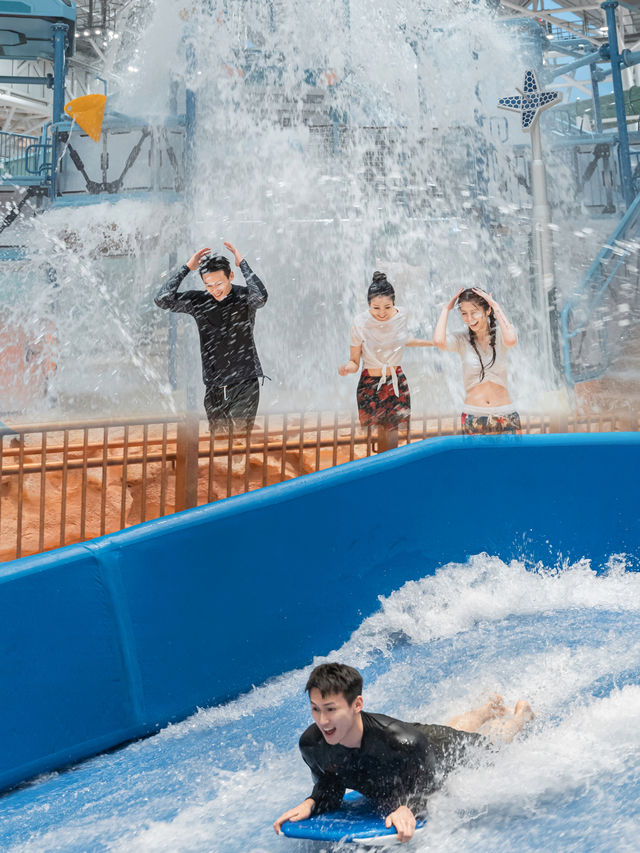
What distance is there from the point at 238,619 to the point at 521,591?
1596mm

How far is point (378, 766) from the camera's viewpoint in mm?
2164

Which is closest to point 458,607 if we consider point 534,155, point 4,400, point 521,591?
point 521,591

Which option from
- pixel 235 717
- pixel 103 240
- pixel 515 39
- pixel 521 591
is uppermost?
pixel 515 39

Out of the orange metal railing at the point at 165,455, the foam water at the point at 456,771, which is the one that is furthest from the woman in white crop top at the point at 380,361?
the foam water at the point at 456,771

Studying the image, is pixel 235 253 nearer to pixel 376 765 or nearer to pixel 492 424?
pixel 492 424

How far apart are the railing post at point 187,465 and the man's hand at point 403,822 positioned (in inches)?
88.6

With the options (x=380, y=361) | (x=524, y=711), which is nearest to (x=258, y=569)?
(x=524, y=711)

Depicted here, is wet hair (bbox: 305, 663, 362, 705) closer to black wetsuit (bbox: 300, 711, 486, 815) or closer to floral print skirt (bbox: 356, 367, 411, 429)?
black wetsuit (bbox: 300, 711, 486, 815)

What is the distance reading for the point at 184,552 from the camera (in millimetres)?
3201

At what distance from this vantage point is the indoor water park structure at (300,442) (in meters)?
2.69

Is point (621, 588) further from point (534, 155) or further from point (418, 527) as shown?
point (534, 155)

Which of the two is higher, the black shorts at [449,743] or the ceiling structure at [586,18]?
the ceiling structure at [586,18]

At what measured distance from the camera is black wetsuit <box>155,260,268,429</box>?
4.24 m

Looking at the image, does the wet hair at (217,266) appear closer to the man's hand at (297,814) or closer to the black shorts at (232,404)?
the black shorts at (232,404)
